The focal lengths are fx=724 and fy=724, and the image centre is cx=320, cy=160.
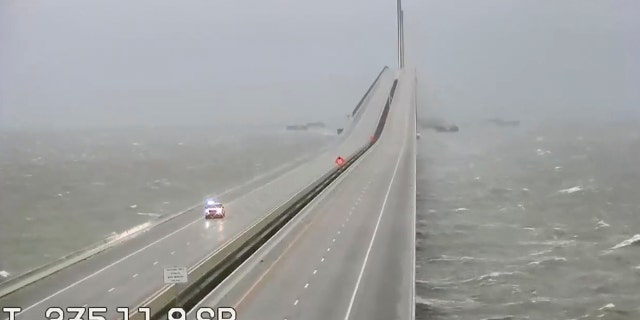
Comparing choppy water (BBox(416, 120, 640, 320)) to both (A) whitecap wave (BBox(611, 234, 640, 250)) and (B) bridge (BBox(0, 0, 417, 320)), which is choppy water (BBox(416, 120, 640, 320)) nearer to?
(A) whitecap wave (BBox(611, 234, 640, 250))

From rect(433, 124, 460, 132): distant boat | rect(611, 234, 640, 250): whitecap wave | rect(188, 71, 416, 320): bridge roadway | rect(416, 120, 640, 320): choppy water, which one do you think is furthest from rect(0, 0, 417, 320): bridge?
rect(433, 124, 460, 132): distant boat

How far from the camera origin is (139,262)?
2816cm

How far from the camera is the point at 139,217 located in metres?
52.8

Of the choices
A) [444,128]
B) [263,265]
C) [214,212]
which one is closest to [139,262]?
[263,265]

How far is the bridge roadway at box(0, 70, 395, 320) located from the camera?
22.5m

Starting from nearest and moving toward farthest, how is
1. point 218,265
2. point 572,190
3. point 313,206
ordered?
point 218,265, point 313,206, point 572,190

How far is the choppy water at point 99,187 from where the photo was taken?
152 feet

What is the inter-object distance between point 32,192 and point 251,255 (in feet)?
155

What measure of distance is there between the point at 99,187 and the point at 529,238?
43835 mm

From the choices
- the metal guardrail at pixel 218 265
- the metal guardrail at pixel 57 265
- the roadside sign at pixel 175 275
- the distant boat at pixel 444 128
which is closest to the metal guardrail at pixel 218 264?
the metal guardrail at pixel 218 265

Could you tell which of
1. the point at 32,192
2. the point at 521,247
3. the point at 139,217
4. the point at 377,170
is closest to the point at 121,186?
the point at 32,192

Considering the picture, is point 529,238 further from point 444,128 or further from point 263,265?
point 444,128

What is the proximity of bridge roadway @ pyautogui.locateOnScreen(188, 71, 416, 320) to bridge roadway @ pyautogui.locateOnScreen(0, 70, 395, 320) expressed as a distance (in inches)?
105

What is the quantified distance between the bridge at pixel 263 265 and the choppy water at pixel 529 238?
130 inches
